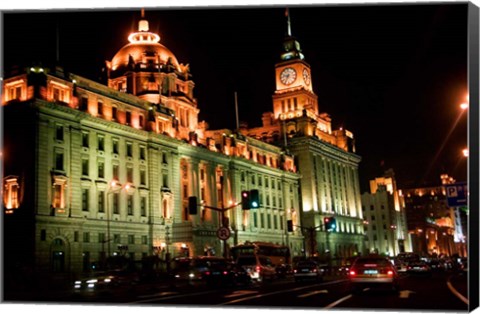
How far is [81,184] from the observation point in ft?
200

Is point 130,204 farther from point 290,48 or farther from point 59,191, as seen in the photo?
point 290,48

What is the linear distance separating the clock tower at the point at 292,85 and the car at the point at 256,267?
74354 millimetres

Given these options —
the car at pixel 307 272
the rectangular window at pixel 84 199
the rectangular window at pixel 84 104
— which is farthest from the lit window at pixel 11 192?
the car at pixel 307 272

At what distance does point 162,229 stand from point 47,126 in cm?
1971

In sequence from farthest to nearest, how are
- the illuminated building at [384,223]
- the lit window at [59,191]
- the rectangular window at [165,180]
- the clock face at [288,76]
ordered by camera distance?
the illuminated building at [384,223], the clock face at [288,76], the rectangular window at [165,180], the lit window at [59,191]

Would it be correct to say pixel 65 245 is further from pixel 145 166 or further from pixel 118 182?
pixel 145 166

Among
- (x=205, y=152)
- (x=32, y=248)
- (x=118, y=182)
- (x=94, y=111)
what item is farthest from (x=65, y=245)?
Result: (x=205, y=152)

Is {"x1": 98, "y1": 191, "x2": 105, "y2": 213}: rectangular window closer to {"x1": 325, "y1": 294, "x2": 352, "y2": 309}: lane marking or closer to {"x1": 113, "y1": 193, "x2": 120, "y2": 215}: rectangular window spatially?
{"x1": 113, "y1": 193, "x2": 120, "y2": 215}: rectangular window

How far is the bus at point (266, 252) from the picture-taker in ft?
205

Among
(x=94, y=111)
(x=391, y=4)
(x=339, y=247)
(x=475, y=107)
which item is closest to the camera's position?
(x=475, y=107)

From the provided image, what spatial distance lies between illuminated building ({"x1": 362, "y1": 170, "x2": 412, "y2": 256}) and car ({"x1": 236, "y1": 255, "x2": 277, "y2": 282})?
111745 millimetres

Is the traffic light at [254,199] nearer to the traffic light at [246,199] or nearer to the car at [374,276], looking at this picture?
the traffic light at [246,199]

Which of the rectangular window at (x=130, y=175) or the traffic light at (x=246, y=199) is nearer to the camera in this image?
the traffic light at (x=246, y=199)

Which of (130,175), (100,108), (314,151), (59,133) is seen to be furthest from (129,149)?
(314,151)
